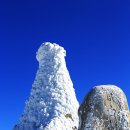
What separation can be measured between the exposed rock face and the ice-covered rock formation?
5311cm

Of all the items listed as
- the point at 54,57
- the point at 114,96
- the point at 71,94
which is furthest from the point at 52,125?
the point at 114,96

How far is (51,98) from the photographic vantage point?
6994 centimetres

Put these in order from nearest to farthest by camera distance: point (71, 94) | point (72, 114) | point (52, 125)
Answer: point (52, 125)
point (72, 114)
point (71, 94)

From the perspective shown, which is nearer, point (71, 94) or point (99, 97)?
point (99, 97)

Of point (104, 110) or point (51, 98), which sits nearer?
point (104, 110)

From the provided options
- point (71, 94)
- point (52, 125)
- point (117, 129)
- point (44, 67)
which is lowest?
point (117, 129)

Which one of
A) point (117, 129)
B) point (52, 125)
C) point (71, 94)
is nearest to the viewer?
point (117, 129)

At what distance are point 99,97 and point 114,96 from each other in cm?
29

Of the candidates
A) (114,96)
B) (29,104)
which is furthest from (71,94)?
(114,96)

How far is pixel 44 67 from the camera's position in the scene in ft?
244

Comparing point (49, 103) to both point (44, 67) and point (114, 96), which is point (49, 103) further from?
point (114, 96)

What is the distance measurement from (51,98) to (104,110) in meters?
62.0

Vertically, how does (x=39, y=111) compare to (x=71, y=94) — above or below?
below

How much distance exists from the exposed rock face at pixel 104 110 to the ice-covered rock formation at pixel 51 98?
174 feet
